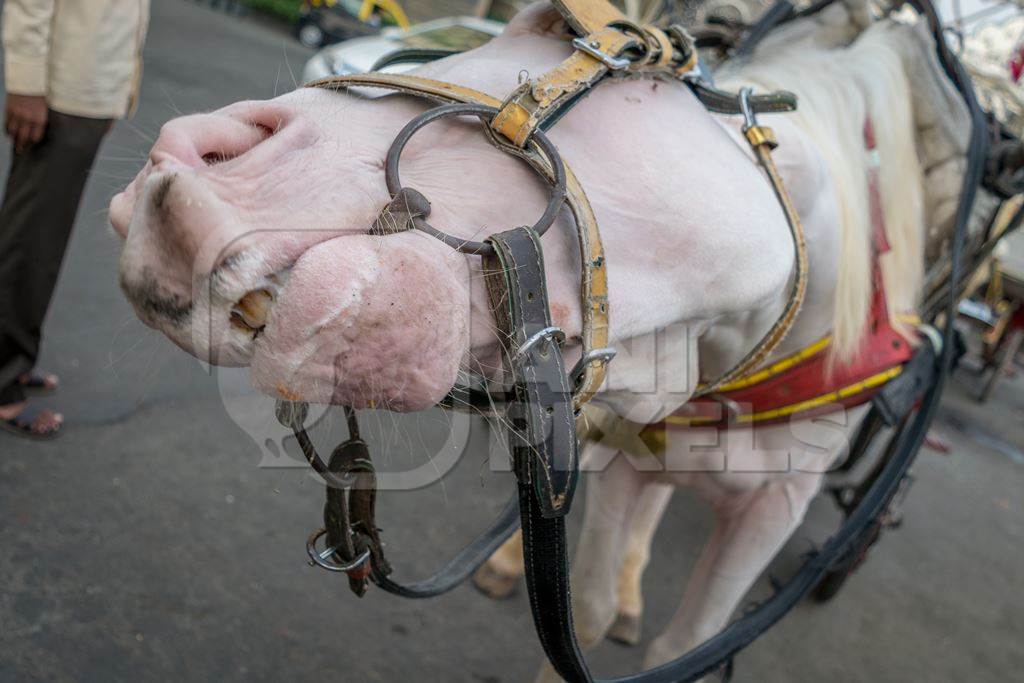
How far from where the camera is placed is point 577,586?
2.32 m

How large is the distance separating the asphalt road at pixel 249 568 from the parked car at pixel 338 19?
10553 mm

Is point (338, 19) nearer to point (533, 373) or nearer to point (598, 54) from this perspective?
point (598, 54)

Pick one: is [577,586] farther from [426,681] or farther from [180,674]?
[180,674]

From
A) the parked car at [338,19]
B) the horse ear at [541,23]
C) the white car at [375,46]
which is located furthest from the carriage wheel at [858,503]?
the parked car at [338,19]

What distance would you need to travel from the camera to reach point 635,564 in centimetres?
306

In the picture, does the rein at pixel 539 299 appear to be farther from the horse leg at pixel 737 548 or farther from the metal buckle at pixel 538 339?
the horse leg at pixel 737 548

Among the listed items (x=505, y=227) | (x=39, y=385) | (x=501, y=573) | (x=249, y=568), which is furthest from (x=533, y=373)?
(x=39, y=385)

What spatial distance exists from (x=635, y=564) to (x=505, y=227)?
230cm

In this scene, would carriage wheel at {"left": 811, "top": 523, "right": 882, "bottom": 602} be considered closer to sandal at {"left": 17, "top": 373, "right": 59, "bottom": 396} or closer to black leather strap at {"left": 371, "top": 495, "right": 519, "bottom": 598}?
black leather strap at {"left": 371, "top": 495, "right": 519, "bottom": 598}

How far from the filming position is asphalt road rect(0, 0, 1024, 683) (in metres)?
2.17

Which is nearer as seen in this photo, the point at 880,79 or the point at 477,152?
the point at 477,152

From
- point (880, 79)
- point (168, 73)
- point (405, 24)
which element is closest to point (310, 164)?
point (880, 79)

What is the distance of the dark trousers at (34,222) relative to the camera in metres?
2.69

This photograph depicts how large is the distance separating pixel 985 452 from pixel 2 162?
20.9ft
